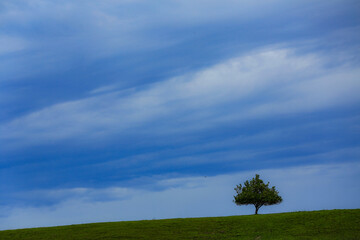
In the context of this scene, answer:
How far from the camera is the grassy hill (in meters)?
61.5

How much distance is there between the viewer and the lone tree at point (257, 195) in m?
89.4

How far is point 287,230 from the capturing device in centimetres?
6356

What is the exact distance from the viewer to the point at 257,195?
8969 centimetres

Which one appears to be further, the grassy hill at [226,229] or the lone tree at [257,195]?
the lone tree at [257,195]

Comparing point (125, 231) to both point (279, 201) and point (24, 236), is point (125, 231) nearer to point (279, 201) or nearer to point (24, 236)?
point (24, 236)

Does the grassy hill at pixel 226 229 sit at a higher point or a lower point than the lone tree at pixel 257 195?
lower

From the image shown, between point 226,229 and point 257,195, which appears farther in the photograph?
point 257,195

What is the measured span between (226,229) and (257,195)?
25.5 m

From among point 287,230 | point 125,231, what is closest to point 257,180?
point 287,230

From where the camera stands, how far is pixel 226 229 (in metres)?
66.1

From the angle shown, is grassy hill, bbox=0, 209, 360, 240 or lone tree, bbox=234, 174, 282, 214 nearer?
grassy hill, bbox=0, 209, 360, 240

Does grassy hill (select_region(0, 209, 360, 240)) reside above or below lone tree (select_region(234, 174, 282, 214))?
below

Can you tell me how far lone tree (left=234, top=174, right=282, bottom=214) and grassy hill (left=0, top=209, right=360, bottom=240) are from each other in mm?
16944

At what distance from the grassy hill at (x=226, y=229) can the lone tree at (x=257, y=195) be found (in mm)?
16944
